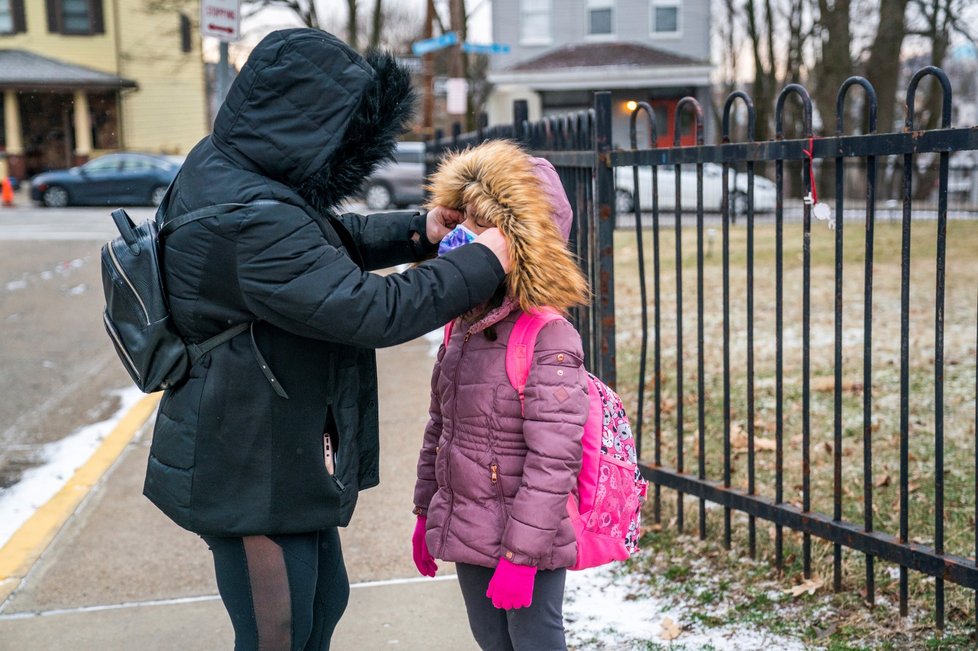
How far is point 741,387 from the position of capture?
6570 mm

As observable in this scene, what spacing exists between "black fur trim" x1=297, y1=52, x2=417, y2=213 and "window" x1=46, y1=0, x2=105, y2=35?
33.7m

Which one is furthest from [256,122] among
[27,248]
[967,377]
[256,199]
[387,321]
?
[27,248]

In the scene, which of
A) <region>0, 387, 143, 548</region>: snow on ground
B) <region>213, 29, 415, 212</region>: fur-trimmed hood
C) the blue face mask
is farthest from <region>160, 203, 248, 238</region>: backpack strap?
<region>0, 387, 143, 548</region>: snow on ground

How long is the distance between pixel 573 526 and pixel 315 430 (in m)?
0.66

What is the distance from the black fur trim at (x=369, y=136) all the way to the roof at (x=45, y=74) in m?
32.1

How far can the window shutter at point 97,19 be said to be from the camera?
1278 inches

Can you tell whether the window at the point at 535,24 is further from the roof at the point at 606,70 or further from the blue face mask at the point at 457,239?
the blue face mask at the point at 457,239

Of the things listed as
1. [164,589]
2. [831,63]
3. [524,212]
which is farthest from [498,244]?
[831,63]

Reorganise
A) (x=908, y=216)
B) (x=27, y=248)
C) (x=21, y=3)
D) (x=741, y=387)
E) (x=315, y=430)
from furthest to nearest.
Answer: (x=21, y=3), (x=27, y=248), (x=741, y=387), (x=908, y=216), (x=315, y=430)

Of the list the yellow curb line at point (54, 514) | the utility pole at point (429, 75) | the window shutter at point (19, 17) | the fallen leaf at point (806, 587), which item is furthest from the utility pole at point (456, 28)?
the window shutter at point (19, 17)

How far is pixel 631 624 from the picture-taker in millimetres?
3410

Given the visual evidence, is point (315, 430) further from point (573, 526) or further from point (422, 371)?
point (422, 371)

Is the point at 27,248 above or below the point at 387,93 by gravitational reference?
below

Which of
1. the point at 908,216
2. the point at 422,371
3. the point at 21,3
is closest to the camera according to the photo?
the point at 908,216
